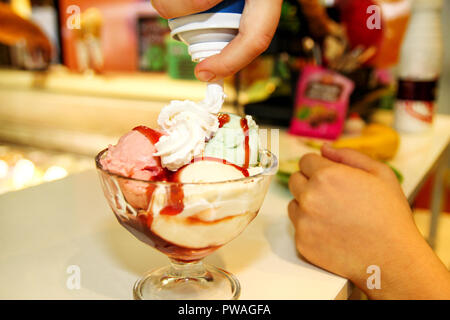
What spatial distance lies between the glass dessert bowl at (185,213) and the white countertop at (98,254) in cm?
6

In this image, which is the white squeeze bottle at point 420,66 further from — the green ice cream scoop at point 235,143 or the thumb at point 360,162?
the green ice cream scoop at point 235,143

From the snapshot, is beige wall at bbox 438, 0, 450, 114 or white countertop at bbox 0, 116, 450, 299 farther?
beige wall at bbox 438, 0, 450, 114

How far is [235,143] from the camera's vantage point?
554 mm

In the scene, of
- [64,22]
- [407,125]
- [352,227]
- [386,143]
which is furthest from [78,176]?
[64,22]

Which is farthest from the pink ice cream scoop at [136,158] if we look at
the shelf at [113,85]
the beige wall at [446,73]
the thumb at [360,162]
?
the beige wall at [446,73]

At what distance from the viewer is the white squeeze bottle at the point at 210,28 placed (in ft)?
1.71

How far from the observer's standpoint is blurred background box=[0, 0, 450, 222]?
1.55 metres

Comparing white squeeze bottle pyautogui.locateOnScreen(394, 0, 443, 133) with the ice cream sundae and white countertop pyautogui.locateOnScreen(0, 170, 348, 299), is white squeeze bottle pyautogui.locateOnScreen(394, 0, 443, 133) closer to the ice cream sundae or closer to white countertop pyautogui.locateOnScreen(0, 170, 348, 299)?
white countertop pyautogui.locateOnScreen(0, 170, 348, 299)

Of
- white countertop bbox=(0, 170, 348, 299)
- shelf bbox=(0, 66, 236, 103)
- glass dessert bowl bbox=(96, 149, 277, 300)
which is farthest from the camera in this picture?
shelf bbox=(0, 66, 236, 103)

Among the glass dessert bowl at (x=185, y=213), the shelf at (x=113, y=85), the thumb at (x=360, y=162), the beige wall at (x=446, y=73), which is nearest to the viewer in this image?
the glass dessert bowl at (x=185, y=213)

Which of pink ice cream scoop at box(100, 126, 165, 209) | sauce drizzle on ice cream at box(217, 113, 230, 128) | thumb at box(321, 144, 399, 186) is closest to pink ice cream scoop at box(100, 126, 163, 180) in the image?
pink ice cream scoop at box(100, 126, 165, 209)

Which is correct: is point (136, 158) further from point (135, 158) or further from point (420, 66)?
point (420, 66)

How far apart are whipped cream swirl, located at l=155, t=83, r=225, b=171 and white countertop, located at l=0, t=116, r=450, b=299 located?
7.6 inches

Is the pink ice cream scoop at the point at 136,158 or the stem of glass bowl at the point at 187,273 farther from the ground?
the pink ice cream scoop at the point at 136,158
